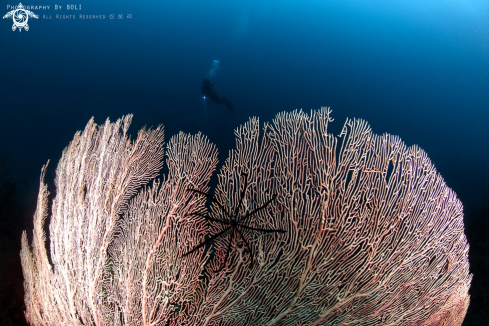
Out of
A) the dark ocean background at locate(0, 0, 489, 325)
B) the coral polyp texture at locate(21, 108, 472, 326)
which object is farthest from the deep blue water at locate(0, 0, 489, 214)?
the coral polyp texture at locate(21, 108, 472, 326)

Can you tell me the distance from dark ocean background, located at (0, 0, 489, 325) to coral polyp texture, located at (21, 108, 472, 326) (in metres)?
5.55

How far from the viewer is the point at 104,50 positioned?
26.1 meters

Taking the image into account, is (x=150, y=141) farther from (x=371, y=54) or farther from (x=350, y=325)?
(x=371, y=54)

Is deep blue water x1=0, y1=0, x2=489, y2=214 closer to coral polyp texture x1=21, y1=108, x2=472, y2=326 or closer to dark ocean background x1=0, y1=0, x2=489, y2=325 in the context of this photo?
dark ocean background x1=0, y1=0, x2=489, y2=325

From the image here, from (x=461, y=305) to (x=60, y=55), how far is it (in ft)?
110

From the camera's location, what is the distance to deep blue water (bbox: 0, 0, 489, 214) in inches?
684

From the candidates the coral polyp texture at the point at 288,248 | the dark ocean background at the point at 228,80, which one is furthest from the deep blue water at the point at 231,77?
the coral polyp texture at the point at 288,248

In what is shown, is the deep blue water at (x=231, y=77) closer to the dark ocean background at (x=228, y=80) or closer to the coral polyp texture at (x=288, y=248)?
the dark ocean background at (x=228, y=80)

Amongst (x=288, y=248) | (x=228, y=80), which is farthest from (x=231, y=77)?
(x=288, y=248)

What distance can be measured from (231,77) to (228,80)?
70 cm

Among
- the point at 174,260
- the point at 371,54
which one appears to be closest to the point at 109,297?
the point at 174,260

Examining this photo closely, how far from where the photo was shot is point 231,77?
24844 mm

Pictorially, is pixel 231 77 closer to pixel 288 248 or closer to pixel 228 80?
pixel 228 80

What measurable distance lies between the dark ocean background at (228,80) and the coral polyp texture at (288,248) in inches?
218
